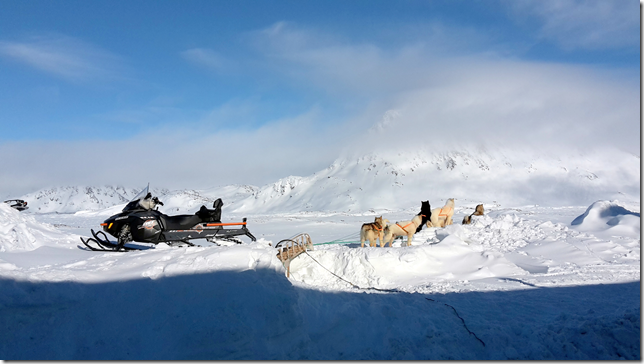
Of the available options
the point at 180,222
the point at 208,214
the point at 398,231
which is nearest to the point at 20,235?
the point at 180,222

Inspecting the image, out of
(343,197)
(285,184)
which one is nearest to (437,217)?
(343,197)

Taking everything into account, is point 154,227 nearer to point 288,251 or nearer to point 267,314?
point 288,251

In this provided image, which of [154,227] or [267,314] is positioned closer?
[267,314]

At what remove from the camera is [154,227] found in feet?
29.7

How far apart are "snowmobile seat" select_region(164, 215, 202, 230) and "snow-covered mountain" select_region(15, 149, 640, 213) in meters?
49.3

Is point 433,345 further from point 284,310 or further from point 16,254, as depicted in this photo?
point 16,254

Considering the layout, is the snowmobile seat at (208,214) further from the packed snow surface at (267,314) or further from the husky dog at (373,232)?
the husky dog at (373,232)

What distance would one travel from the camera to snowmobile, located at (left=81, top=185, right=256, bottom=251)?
895 centimetres

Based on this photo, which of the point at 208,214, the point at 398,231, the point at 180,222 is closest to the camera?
the point at 180,222

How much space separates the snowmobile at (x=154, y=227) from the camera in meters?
8.95

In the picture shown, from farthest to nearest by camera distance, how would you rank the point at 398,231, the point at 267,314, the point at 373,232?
the point at 398,231 < the point at 373,232 < the point at 267,314

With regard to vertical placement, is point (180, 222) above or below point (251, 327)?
above

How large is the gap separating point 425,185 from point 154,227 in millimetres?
74323

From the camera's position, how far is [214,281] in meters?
4.93
